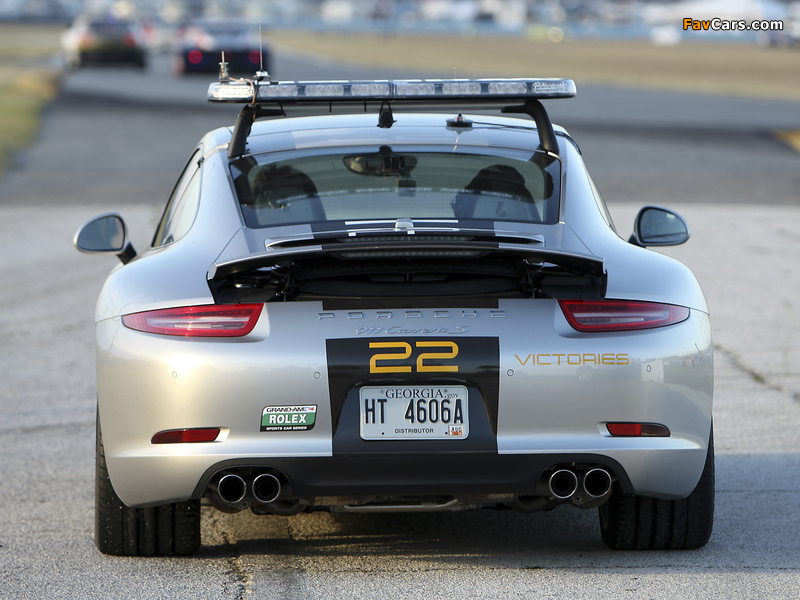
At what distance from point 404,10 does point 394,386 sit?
17192 centimetres

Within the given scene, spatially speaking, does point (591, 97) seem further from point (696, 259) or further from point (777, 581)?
point (777, 581)

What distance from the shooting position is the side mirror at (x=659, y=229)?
4.90 metres

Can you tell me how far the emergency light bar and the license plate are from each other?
1191 mm

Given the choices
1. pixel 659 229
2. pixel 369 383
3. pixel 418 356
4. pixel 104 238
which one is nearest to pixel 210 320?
pixel 369 383

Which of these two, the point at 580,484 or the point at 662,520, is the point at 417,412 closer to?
the point at 580,484

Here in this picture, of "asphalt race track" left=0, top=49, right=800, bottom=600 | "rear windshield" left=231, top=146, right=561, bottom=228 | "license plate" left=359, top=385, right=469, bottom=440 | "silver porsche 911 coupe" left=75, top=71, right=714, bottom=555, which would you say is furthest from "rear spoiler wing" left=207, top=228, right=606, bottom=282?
"asphalt race track" left=0, top=49, right=800, bottom=600

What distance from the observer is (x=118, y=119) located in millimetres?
24531

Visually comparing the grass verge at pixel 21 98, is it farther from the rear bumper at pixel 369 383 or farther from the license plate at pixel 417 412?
the license plate at pixel 417 412

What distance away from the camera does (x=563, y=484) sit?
152 inches

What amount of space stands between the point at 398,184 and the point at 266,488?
137cm

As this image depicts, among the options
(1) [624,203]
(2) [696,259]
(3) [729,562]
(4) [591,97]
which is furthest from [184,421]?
(4) [591,97]

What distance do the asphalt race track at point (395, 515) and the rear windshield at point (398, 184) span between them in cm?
123

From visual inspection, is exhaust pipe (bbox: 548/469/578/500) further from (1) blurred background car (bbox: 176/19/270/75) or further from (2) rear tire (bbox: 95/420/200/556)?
(1) blurred background car (bbox: 176/19/270/75)

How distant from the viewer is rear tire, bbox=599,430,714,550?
416cm
